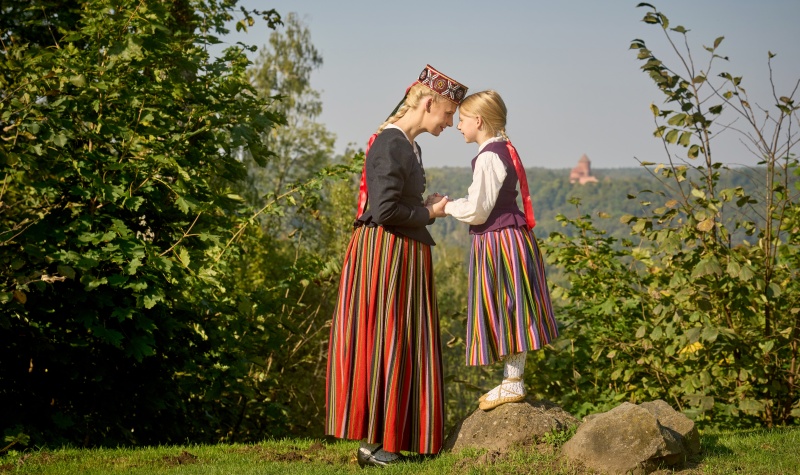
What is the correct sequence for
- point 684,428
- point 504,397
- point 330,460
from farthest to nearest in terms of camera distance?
point 330,460, point 504,397, point 684,428

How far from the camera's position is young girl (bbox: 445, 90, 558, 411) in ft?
16.5

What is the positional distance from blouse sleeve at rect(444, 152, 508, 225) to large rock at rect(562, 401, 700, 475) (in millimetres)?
1323

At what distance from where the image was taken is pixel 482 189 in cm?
492

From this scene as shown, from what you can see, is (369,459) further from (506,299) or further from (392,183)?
(392,183)

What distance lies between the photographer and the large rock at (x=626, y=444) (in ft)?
15.0

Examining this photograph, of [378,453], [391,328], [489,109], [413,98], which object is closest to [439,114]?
[413,98]

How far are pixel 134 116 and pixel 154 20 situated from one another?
727mm

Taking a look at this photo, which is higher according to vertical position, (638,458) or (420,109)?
(420,109)

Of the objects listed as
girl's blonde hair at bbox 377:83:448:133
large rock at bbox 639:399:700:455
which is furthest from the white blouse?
large rock at bbox 639:399:700:455

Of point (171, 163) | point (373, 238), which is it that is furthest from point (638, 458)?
point (171, 163)

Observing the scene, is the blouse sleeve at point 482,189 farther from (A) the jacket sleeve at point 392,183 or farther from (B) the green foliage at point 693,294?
(B) the green foliage at point 693,294

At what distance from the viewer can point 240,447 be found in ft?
19.2

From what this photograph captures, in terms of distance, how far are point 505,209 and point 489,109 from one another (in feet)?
1.94

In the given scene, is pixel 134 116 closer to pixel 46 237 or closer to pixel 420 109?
pixel 46 237
